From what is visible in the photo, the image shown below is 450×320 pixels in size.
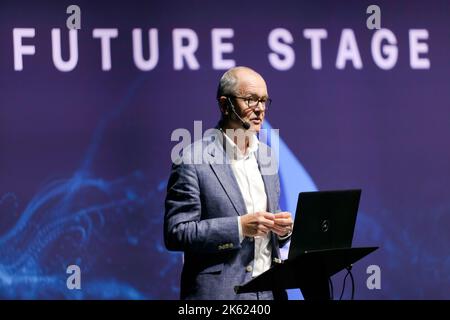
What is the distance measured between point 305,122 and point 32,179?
183cm

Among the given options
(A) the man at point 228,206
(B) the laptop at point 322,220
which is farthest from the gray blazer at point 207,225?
(B) the laptop at point 322,220

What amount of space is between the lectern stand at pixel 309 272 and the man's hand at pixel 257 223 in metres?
0.22

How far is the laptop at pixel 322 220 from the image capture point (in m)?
2.88

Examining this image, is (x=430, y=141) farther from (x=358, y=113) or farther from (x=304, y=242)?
(x=304, y=242)

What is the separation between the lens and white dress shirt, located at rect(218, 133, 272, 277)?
3.25 meters

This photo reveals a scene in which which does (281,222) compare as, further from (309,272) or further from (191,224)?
(191,224)

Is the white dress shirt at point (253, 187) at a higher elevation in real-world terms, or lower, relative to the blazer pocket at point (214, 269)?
higher

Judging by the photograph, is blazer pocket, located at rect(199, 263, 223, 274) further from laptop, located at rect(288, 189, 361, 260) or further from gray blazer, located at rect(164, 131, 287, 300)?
laptop, located at rect(288, 189, 361, 260)

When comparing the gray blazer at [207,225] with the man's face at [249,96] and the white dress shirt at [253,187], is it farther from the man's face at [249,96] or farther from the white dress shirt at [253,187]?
the man's face at [249,96]

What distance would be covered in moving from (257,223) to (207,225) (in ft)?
0.66

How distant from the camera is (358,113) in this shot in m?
5.48

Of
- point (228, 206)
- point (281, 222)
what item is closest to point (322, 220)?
point (281, 222)

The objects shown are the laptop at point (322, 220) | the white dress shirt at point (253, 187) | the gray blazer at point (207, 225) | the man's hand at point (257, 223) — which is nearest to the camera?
the laptop at point (322, 220)
